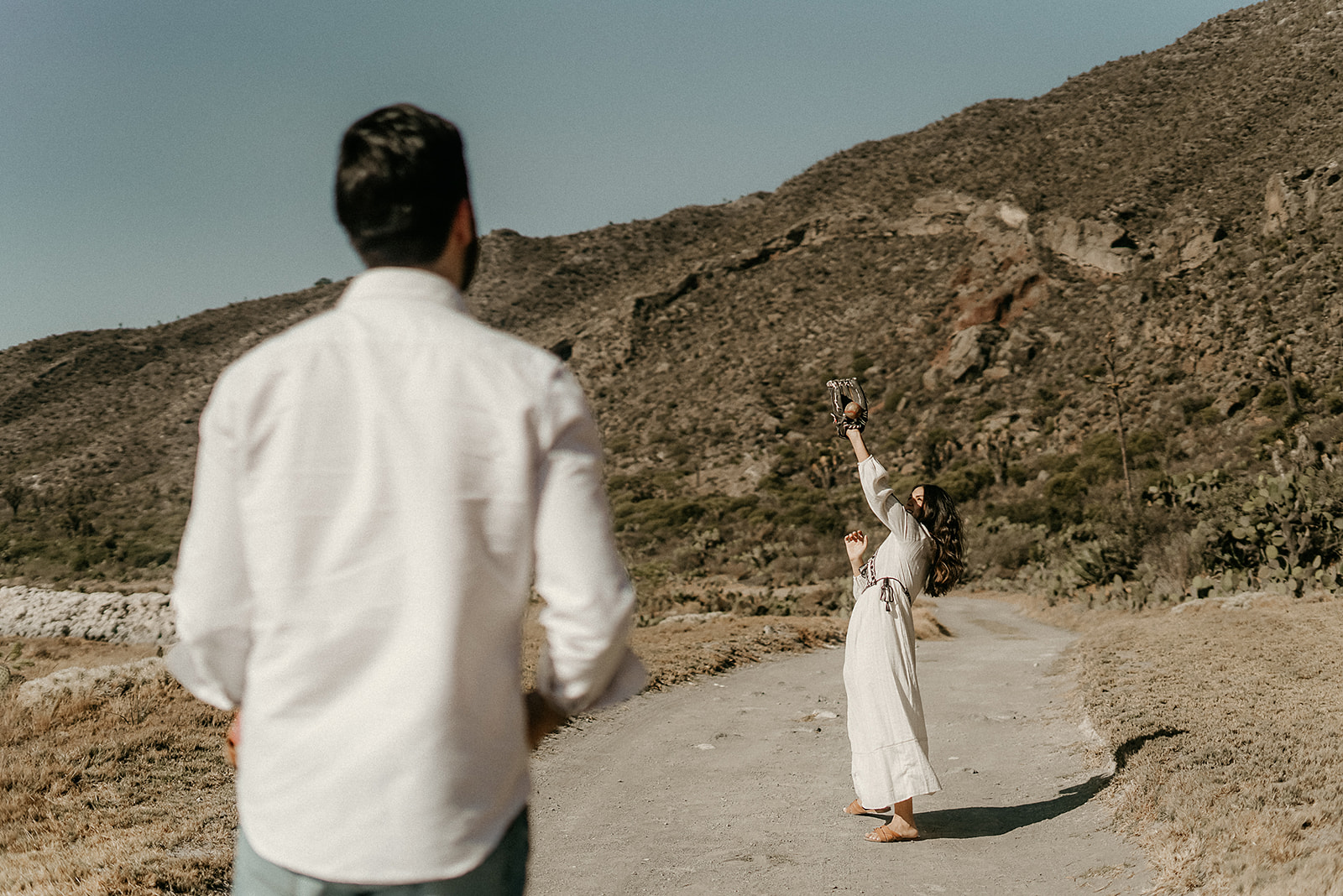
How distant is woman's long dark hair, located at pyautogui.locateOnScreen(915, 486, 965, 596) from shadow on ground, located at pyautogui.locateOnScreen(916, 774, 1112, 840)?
1.19m

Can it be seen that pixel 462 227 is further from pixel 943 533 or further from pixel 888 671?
pixel 943 533

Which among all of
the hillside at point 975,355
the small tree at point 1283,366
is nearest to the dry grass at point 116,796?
the hillside at point 975,355

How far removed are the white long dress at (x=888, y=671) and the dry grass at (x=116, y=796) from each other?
2986 millimetres

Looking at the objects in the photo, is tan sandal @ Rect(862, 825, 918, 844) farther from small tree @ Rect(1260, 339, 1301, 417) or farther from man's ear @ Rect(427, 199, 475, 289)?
small tree @ Rect(1260, 339, 1301, 417)

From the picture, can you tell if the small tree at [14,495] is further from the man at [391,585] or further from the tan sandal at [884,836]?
the man at [391,585]

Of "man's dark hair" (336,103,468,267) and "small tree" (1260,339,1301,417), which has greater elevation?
"man's dark hair" (336,103,468,267)

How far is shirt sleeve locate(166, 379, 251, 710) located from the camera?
1395 mm

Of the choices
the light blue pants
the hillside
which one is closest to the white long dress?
the light blue pants

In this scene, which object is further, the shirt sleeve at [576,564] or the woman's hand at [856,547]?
the woman's hand at [856,547]

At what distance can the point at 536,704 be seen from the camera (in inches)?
58.3

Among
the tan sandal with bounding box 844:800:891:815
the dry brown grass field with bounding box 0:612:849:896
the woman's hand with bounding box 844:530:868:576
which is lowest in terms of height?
the tan sandal with bounding box 844:800:891:815

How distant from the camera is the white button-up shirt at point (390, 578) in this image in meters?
1.33

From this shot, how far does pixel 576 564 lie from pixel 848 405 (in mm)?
3749

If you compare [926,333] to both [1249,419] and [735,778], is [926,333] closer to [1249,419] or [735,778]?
[1249,419]
